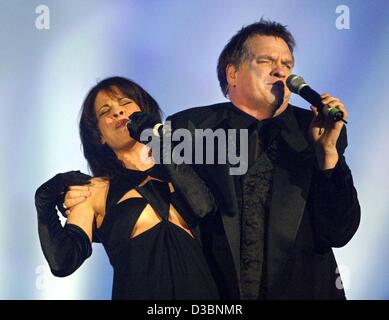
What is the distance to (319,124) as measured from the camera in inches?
201

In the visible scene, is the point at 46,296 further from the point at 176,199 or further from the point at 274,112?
the point at 274,112

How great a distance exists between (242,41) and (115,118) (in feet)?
2.49

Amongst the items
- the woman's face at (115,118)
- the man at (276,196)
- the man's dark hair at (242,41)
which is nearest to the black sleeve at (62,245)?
the man at (276,196)

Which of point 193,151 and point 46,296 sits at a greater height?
point 193,151

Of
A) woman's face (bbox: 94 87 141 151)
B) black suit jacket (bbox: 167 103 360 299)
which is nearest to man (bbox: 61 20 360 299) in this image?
black suit jacket (bbox: 167 103 360 299)

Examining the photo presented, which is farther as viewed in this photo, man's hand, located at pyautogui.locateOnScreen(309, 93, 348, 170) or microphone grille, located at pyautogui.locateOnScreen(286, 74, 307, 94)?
man's hand, located at pyautogui.locateOnScreen(309, 93, 348, 170)

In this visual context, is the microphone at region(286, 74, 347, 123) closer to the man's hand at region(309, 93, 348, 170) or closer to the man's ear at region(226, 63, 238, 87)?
the man's hand at region(309, 93, 348, 170)

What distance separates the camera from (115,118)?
5.30m

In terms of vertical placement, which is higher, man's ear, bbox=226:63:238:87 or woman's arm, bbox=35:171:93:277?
man's ear, bbox=226:63:238:87

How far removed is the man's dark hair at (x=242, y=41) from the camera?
5.35m

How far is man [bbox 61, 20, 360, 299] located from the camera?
5020 mm
